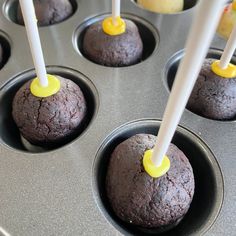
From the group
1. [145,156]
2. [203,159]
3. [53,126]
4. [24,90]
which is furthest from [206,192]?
[24,90]

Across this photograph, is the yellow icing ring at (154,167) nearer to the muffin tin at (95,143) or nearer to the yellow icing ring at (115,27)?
the muffin tin at (95,143)

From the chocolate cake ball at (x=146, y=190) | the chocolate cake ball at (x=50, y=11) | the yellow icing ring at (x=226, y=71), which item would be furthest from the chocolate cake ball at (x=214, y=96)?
the chocolate cake ball at (x=50, y=11)

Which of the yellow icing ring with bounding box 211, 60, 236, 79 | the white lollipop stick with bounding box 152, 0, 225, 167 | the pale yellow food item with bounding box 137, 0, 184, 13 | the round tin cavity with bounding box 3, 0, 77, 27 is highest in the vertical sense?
the white lollipop stick with bounding box 152, 0, 225, 167

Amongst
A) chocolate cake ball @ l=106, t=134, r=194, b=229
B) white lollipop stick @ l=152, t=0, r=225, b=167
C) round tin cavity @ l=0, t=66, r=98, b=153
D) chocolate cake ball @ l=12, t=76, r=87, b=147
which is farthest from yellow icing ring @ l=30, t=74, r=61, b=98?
white lollipop stick @ l=152, t=0, r=225, b=167

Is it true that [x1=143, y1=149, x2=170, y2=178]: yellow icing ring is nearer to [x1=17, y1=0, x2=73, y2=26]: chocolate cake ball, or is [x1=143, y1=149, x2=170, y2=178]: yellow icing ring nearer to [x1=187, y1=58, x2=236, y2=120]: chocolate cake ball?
[x1=187, y1=58, x2=236, y2=120]: chocolate cake ball

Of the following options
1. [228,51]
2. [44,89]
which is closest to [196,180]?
[228,51]

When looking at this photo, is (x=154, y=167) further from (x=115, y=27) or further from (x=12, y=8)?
(x=12, y=8)
